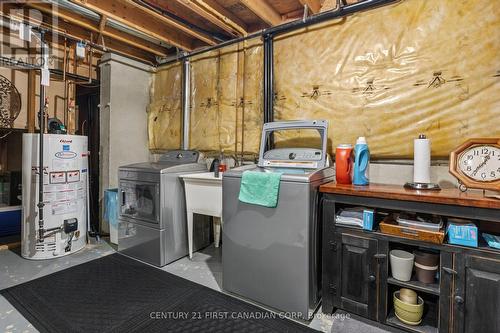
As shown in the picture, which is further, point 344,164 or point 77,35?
point 77,35

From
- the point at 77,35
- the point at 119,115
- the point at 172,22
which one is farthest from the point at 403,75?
the point at 77,35

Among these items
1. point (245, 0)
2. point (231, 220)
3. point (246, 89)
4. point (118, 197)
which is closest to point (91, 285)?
point (118, 197)

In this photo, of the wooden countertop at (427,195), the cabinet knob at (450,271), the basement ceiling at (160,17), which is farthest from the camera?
the basement ceiling at (160,17)

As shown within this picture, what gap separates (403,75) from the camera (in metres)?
1.90

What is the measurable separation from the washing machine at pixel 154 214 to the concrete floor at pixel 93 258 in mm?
180

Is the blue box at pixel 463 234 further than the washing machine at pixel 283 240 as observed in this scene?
No

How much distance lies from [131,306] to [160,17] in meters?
2.62

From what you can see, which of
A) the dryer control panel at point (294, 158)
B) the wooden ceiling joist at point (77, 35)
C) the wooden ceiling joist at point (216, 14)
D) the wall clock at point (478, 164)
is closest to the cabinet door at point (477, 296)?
the wall clock at point (478, 164)

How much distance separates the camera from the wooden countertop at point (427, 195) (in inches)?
49.1

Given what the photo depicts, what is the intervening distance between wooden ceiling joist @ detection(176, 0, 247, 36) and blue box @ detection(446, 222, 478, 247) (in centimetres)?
261

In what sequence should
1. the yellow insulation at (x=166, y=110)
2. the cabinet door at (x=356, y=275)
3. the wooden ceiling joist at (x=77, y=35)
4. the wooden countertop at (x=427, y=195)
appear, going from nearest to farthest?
the wooden countertop at (x=427, y=195), the cabinet door at (x=356, y=275), the wooden ceiling joist at (x=77, y=35), the yellow insulation at (x=166, y=110)

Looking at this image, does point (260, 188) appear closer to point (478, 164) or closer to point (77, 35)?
point (478, 164)

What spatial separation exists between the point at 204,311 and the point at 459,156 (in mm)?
1937

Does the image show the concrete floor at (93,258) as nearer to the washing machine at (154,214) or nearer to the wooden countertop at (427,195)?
the washing machine at (154,214)
